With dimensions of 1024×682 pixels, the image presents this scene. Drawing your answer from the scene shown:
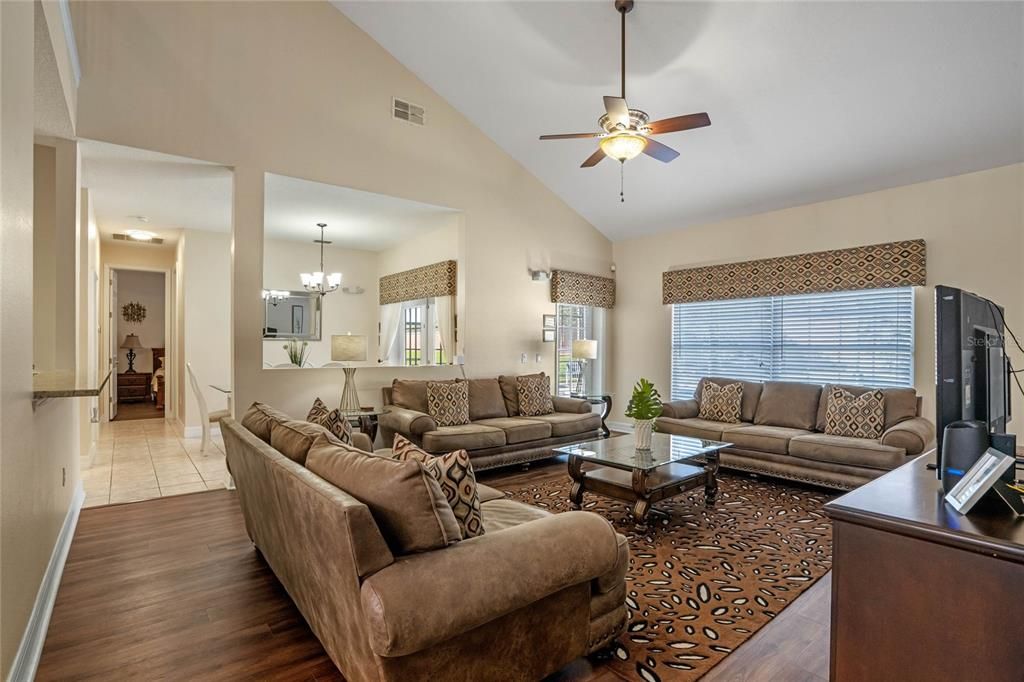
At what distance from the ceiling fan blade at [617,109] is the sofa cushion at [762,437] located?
3.10 m

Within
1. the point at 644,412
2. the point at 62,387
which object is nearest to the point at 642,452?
the point at 644,412

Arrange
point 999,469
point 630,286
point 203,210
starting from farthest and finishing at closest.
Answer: point 630,286 → point 203,210 → point 999,469

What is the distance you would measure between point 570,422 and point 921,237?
151 inches

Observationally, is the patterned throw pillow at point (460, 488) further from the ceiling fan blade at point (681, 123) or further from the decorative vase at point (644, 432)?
the ceiling fan blade at point (681, 123)

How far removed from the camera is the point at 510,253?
649cm

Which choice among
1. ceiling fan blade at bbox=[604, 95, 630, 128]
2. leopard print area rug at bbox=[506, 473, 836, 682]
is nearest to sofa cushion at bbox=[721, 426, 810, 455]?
leopard print area rug at bbox=[506, 473, 836, 682]

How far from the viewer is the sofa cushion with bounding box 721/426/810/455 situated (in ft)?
15.3

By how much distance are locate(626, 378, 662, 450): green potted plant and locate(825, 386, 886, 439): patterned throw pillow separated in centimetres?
207

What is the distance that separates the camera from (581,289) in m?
7.16

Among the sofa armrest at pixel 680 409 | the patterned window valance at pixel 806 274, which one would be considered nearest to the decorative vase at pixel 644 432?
the sofa armrest at pixel 680 409

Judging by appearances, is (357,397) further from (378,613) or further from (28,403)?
(378,613)

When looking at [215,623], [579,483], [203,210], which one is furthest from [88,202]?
[579,483]

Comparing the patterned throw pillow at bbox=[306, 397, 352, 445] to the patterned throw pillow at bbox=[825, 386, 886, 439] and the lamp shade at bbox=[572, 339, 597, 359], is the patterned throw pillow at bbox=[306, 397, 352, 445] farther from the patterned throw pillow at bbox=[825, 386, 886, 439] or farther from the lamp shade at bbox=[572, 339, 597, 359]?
the patterned throw pillow at bbox=[825, 386, 886, 439]

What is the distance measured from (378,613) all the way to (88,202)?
18.5ft
